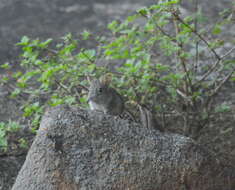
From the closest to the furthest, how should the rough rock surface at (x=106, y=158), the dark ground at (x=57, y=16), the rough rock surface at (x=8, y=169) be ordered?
1. the rough rock surface at (x=106, y=158)
2. the rough rock surface at (x=8, y=169)
3. the dark ground at (x=57, y=16)

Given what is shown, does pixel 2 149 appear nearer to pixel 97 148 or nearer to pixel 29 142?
pixel 29 142

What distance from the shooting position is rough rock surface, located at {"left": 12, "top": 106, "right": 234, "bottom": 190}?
9.54 ft

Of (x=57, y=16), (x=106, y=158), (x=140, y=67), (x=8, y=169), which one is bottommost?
(x=57, y=16)

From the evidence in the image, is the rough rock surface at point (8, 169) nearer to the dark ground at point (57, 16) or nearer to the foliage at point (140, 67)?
the foliage at point (140, 67)

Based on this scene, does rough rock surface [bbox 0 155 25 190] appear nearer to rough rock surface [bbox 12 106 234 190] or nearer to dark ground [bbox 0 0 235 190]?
rough rock surface [bbox 12 106 234 190]

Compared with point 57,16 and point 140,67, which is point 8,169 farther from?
point 57,16

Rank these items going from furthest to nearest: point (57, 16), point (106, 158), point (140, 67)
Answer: point (57, 16) → point (140, 67) → point (106, 158)

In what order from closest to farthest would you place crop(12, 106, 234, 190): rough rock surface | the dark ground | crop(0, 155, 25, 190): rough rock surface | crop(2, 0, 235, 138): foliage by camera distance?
crop(12, 106, 234, 190): rough rock surface
crop(2, 0, 235, 138): foliage
crop(0, 155, 25, 190): rough rock surface
the dark ground

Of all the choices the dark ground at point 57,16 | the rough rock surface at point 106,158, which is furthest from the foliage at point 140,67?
the dark ground at point 57,16

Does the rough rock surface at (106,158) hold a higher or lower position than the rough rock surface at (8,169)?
higher

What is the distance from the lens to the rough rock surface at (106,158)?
291 cm

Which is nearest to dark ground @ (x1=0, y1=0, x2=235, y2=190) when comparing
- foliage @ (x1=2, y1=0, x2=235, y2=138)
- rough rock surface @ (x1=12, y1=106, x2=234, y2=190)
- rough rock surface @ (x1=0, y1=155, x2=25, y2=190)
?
rough rock surface @ (x1=0, y1=155, x2=25, y2=190)

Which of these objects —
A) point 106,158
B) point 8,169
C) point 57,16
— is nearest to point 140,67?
point 106,158

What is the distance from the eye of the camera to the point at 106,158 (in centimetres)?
296
